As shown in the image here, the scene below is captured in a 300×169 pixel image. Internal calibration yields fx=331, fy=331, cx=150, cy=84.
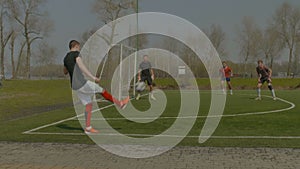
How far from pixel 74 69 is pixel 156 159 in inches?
118

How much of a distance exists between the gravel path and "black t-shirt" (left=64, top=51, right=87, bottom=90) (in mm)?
1657

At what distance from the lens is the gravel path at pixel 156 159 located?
5297 mm

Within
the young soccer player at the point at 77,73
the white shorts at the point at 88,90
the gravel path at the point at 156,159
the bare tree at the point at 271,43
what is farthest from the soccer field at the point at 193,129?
the bare tree at the point at 271,43

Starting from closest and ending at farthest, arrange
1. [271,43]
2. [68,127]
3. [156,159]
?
[156,159] < [68,127] < [271,43]

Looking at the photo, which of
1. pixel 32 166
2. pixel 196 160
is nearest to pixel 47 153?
pixel 32 166

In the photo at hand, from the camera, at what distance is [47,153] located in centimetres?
613

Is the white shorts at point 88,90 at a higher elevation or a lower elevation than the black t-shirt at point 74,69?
lower

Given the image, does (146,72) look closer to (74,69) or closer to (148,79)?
(148,79)

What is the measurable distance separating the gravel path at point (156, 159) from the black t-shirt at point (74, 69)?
65.2 inches

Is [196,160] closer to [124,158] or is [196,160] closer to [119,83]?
[124,158]

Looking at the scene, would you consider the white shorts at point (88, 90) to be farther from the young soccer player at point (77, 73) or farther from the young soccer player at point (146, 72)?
the young soccer player at point (146, 72)

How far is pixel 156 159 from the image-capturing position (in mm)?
5719

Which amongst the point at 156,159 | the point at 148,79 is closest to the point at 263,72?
the point at 148,79

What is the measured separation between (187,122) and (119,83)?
285 inches
